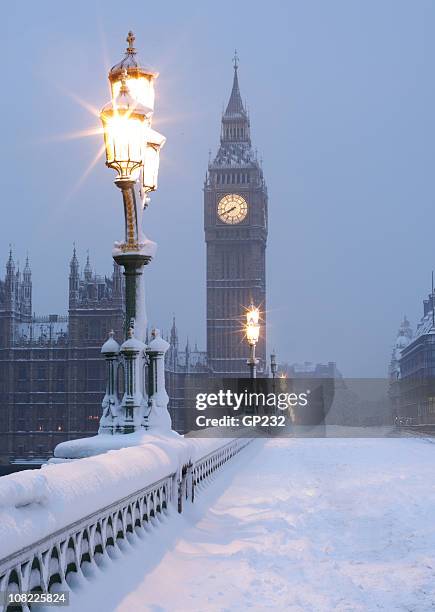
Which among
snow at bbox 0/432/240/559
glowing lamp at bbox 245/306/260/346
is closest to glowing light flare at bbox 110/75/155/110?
snow at bbox 0/432/240/559

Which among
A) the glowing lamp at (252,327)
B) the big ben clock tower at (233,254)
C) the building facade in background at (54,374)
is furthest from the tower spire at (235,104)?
the glowing lamp at (252,327)

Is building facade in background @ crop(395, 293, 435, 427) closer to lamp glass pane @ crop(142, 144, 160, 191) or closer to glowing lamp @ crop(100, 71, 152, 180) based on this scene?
lamp glass pane @ crop(142, 144, 160, 191)

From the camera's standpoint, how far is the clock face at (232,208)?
145m

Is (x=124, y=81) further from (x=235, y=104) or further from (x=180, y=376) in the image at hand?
(x=235, y=104)

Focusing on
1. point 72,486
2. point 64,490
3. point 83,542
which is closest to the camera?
point 64,490

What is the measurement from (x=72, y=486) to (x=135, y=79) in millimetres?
7147

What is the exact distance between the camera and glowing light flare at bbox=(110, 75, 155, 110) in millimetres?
11070

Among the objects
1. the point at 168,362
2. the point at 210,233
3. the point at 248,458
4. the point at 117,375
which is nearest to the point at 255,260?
the point at 210,233

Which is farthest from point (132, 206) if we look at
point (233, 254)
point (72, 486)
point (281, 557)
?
point (233, 254)

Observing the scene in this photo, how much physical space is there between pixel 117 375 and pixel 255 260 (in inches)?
5218

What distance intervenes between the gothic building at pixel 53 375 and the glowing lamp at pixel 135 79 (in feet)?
278

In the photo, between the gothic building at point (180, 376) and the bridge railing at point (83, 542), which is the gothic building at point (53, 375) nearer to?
the gothic building at point (180, 376)

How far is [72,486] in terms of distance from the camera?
17.3 ft

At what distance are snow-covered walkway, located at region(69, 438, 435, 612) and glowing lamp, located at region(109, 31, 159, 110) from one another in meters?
5.18
